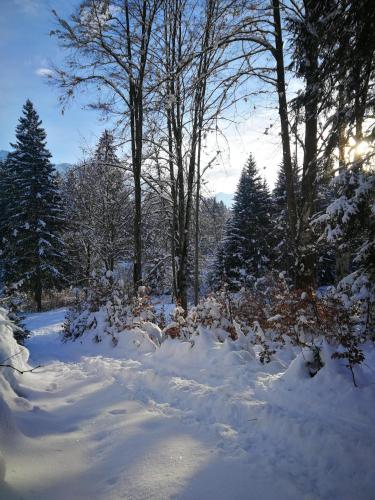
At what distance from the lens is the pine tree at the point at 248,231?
907 inches

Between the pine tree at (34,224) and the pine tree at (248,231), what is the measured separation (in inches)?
483

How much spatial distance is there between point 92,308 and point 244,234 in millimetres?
16343

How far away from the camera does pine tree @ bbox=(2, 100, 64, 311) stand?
2055 cm

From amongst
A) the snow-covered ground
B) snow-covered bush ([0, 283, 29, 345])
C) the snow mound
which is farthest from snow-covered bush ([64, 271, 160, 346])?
the snow mound

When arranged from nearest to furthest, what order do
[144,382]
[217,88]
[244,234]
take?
[144,382] → [217,88] → [244,234]

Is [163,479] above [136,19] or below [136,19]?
below

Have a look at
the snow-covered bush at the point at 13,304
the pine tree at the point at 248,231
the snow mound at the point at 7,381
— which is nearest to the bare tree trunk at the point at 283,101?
the snow mound at the point at 7,381

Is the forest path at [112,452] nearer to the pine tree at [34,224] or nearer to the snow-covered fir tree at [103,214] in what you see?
the snow-covered fir tree at [103,214]

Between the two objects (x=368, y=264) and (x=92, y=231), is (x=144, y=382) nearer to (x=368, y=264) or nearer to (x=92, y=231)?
(x=368, y=264)

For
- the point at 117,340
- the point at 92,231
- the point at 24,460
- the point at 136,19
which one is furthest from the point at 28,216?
the point at 24,460

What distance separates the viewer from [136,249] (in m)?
9.47

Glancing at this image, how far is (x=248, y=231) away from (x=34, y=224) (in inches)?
597

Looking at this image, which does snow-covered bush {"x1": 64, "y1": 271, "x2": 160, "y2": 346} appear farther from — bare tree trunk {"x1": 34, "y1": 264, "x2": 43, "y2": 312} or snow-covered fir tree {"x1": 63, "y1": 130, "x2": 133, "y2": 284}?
bare tree trunk {"x1": 34, "y1": 264, "x2": 43, "y2": 312}

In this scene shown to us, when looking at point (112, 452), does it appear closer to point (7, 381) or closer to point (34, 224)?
point (7, 381)
